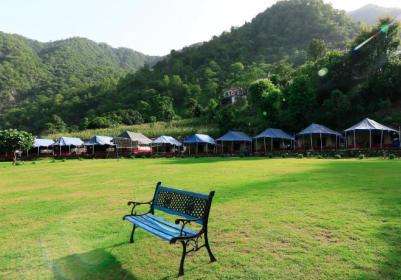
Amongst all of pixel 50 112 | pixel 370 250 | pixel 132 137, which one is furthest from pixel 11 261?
pixel 50 112

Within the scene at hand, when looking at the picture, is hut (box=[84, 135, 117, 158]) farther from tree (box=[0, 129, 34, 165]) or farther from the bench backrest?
the bench backrest

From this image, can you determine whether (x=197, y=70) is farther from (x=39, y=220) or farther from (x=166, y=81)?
(x=39, y=220)

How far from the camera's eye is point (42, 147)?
65.8 m

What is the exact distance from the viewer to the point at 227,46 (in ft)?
415

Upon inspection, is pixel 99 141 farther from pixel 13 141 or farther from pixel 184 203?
pixel 184 203

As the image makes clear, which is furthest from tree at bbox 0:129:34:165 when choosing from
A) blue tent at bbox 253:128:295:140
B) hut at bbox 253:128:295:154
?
hut at bbox 253:128:295:154

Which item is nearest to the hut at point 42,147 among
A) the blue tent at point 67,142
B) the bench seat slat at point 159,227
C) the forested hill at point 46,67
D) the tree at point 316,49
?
the blue tent at point 67,142

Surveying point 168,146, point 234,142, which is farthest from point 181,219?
point 168,146

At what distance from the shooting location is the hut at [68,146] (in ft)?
195

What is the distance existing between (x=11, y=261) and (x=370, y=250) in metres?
5.47

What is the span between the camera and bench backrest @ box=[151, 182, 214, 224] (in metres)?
5.84

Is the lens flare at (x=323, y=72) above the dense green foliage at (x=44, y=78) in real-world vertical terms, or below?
below

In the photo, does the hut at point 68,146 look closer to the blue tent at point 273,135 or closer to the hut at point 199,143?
the hut at point 199,143

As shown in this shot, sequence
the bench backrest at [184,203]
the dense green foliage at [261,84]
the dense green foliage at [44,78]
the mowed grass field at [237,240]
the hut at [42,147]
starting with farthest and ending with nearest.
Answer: the dense green foliage at [44,78], the hut at [42,147], the dense green foliage at [261,84], the bench backrest at [184,203], the mowed grass field at [237,240]
